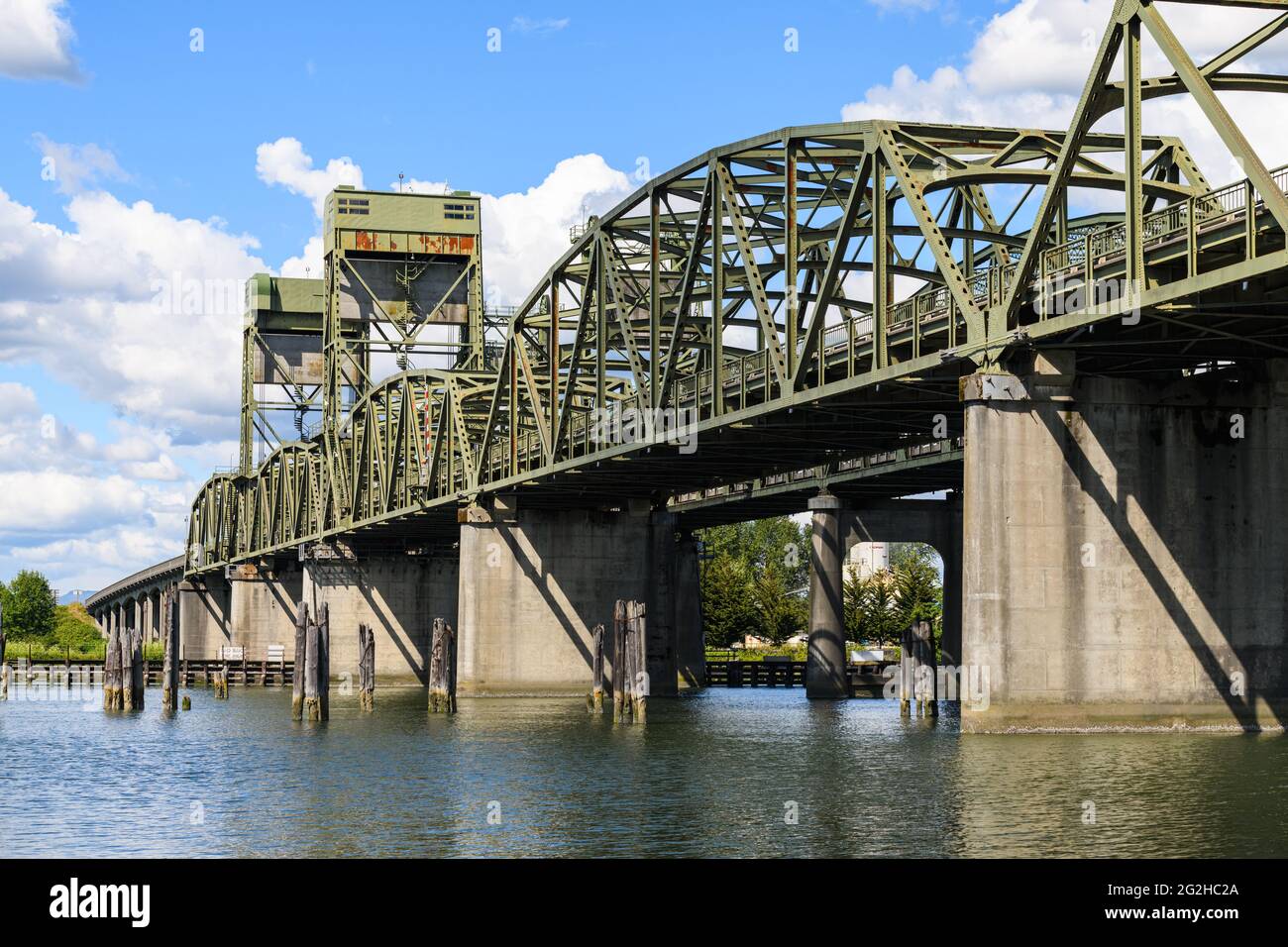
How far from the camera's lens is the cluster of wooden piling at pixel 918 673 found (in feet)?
226

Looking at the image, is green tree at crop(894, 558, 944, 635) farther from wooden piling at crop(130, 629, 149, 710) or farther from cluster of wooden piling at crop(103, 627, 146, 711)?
cluster of wooden piling at crop(103, 627, 146, 711)

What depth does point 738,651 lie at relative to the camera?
6304 inches

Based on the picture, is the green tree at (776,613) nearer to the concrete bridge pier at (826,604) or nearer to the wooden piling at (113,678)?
the concrete bridge pier at (826,604)

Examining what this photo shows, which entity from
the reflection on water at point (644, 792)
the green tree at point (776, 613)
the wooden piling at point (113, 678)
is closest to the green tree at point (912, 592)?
the green tree at point (776, 613)

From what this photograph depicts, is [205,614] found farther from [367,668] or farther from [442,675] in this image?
[442,675]

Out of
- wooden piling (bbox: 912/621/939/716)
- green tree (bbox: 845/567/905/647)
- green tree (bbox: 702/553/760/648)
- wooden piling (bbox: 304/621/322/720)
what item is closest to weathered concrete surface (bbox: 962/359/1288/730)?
wooden piling (bbox: 912/621/939/716)

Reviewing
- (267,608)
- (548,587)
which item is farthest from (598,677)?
(267,608)

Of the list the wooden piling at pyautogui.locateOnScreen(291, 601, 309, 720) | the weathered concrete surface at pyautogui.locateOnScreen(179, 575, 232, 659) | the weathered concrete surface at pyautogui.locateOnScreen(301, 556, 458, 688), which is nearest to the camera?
the wooden piling at pyautogui.locateOnScreen(291, 601, 309, 720)

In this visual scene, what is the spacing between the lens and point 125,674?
271 feet

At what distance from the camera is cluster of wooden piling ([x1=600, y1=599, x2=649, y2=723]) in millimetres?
65250

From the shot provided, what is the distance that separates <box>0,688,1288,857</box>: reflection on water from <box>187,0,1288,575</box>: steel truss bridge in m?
10.4

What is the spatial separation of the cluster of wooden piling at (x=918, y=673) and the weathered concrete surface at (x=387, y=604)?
176 feet
